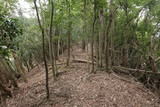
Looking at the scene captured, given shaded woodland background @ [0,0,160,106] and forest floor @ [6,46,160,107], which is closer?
forest floor @ [6,46,160,107]

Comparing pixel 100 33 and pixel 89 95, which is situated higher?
pixel 100 33

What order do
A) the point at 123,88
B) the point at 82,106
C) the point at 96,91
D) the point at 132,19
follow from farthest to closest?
the point at 132,19 < the point at 123,88 < the point at 96,91 < the point at 82,106

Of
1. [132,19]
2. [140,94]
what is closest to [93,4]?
[132,19]

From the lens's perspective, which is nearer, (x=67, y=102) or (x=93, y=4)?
(x=67, y=102)

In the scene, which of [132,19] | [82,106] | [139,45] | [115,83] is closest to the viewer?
[82,106]

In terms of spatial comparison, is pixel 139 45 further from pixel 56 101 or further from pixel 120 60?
pixel 56 101

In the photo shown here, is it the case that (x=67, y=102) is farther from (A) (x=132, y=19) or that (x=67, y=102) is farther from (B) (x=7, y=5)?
(A) (x=132, y=19)

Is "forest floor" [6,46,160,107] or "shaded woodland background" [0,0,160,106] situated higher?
"shaded woodland background" [0,0,160,106]

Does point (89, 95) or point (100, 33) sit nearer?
point (89, 95)

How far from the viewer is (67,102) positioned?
4008mm

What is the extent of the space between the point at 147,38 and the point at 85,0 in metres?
4.19

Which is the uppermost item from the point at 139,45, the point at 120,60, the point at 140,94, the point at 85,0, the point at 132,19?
the point at 85,0

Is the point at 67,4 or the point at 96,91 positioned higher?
the point at 67,4

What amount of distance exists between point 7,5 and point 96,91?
4.33m
